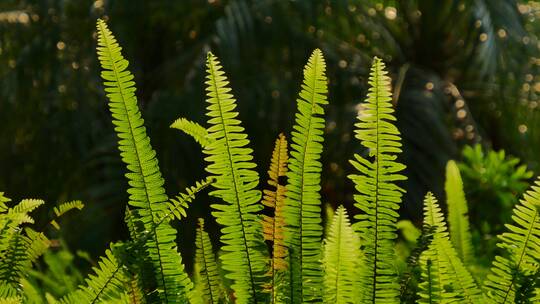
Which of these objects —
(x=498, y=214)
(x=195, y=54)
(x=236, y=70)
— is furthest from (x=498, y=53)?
(x=498, y=214)

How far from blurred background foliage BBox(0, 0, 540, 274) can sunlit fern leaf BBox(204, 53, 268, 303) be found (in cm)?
377

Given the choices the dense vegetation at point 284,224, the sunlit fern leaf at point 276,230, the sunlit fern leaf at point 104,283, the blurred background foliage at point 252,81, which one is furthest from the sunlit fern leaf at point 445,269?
the blurred background foliage at point 252,81

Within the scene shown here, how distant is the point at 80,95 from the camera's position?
525 centimetres

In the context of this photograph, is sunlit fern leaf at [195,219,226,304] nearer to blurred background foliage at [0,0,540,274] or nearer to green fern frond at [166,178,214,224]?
green fern frond at [166,178,214,224]

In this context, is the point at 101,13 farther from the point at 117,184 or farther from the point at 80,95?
the point at 117,184

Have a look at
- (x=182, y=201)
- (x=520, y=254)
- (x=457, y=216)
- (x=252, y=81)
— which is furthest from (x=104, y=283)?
(x=252, y=81)

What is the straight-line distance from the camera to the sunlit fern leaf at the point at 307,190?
652 millimetres

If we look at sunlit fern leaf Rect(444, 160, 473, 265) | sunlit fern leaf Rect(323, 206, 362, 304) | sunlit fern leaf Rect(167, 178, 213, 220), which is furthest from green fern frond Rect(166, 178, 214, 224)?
sunlit fern leaf Rect(444, 160, 473, 265)

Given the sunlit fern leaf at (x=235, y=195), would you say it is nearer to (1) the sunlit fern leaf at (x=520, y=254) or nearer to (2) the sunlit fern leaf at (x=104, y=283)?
(2) the sunlit fern leaf at (x=104, y=283)

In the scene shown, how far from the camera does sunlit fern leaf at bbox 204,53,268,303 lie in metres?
0.66

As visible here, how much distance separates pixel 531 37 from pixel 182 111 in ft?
7.95

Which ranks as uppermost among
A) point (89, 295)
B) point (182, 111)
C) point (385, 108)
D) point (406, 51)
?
point (406, 51)

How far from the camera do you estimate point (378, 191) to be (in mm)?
648

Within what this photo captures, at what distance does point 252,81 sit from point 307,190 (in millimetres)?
4346
